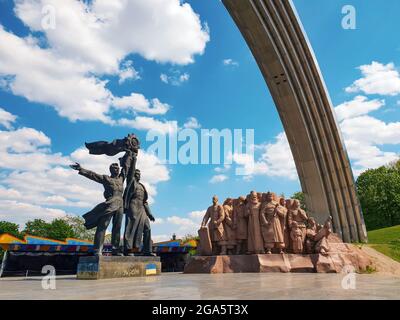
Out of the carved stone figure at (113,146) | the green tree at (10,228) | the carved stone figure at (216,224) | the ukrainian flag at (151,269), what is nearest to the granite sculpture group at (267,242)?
the carved stone figure at (216,224)

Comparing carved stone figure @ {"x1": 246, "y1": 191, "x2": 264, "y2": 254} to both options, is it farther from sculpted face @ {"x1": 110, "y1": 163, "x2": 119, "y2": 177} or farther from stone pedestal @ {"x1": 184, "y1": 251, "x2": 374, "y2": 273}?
sculpted face @ {"x1": 110, "y1": 163, "x2": 119, "y2": 177}

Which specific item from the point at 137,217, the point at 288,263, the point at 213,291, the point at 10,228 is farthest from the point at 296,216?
the point at 10,228

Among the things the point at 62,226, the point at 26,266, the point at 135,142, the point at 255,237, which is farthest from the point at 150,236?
the point at 62,226

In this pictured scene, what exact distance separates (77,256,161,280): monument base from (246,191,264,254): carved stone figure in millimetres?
4345

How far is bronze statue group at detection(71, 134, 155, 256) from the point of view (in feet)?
29.1

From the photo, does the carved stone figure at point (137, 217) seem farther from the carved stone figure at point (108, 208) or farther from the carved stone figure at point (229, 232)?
the carved stone figure at point (229, 232)

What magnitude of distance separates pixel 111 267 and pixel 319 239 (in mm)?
7395

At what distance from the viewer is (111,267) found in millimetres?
8414

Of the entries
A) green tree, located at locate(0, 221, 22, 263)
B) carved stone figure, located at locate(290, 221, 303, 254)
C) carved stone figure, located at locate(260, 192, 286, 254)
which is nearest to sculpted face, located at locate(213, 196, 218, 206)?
carved stone figure, located at locate(260, 192, 286, 254)

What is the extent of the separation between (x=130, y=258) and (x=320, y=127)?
20114 millimetres

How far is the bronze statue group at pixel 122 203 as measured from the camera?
8867 millimetres

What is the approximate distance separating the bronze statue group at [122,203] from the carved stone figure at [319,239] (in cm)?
583

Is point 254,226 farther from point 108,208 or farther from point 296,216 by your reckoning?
point 108,208
